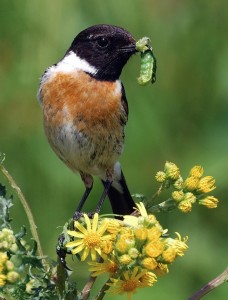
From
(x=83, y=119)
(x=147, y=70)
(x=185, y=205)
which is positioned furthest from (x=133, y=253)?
(x=83, y=119)

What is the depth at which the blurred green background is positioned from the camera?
471cm

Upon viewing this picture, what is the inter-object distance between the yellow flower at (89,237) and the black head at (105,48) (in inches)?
73.8

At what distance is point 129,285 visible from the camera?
90.0 inches

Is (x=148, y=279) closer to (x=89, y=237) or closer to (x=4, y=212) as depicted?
(x=89, y=237)

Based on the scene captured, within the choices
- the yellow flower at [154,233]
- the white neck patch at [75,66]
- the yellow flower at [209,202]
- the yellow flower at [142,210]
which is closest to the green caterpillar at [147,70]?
the yellow flower at [209,202]

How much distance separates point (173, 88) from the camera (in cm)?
488

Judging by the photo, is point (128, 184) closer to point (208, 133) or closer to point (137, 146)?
point (137, 146)

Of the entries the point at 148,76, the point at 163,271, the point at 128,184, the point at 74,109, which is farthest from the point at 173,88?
the point at 163,271

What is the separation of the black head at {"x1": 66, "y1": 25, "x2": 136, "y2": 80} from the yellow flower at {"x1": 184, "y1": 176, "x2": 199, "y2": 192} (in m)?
1.57

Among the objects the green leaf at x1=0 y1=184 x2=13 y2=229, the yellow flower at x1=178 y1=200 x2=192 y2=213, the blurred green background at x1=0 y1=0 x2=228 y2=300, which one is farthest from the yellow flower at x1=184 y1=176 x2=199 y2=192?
the blurred green background at x1=0 y1=0 x2=228 y2=300

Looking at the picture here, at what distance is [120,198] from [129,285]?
2.26m

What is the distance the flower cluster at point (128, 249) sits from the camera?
7.49 feet

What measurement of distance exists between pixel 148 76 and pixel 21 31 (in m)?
2.15

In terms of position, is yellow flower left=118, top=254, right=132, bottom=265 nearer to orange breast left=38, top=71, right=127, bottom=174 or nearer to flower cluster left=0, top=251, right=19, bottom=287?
flower cluster left=0, top=251, right=19, bottom=287
